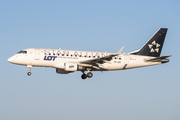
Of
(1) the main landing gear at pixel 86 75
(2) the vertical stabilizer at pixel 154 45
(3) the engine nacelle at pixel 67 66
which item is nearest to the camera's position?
(3) the engine nacelle at pixel 67 66

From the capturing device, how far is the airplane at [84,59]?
169 ft

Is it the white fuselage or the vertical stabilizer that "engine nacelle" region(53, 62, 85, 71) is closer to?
the white fuselage

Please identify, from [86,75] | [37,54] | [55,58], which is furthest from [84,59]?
[37,54]

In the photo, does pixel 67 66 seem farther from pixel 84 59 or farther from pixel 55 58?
pixel 84 59

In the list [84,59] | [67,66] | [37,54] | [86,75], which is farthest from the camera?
[86,75]

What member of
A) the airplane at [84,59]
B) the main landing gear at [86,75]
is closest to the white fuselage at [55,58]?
A: the airplane at [84,59]

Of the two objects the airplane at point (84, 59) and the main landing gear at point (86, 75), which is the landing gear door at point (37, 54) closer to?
the airplane at point (84, 59)

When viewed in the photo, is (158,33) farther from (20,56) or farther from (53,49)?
(20,56)

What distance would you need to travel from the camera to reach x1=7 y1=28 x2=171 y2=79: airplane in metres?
51.7

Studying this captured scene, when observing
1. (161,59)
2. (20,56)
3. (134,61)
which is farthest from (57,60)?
(161,59)

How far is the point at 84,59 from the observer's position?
5359 centimetres

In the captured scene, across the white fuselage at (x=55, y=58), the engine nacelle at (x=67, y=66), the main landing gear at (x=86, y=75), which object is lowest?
the main landing gear at (x=86, y=75)

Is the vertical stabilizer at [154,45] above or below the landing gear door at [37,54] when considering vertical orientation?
above

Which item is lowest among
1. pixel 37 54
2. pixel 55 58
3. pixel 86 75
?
pixel 86 75
